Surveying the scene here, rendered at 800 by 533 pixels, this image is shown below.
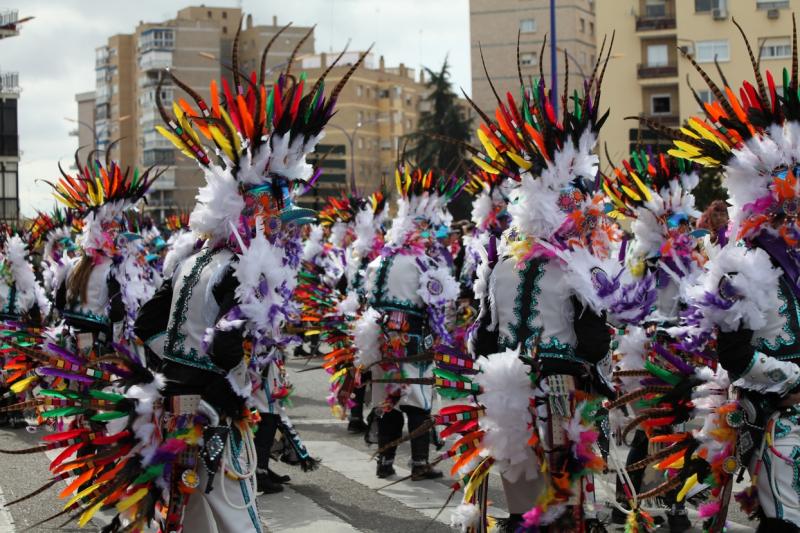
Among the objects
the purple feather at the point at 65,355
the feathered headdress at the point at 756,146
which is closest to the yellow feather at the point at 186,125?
the purple feather at the point at 65,355

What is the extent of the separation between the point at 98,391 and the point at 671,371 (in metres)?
2.89

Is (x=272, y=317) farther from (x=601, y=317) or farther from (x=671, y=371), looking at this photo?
(x=671, y=371)

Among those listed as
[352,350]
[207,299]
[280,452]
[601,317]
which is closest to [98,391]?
[207,299]

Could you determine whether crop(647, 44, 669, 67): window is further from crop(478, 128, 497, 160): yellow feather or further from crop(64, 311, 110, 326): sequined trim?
crop(478, 128, 497, 160): yellow feather

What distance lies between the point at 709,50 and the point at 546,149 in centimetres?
5239

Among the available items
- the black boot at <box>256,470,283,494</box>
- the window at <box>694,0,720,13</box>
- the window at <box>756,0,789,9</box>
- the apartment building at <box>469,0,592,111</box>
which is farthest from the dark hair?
the apartment building at <box>469,0,592,111</box>

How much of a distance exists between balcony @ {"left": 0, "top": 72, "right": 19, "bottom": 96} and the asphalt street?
180 ft

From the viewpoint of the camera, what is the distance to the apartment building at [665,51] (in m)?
54.5

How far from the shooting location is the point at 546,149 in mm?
5941

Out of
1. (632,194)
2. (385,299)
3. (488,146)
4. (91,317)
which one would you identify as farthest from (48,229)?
(488,146)

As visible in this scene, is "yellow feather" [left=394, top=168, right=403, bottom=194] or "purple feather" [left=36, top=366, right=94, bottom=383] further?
"yellow feather" [left=394, top=168, right=403, bottom=194]

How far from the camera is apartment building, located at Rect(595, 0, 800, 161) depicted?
179ft

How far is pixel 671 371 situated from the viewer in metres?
5.79

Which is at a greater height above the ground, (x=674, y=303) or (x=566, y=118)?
(x=566, y=118)
